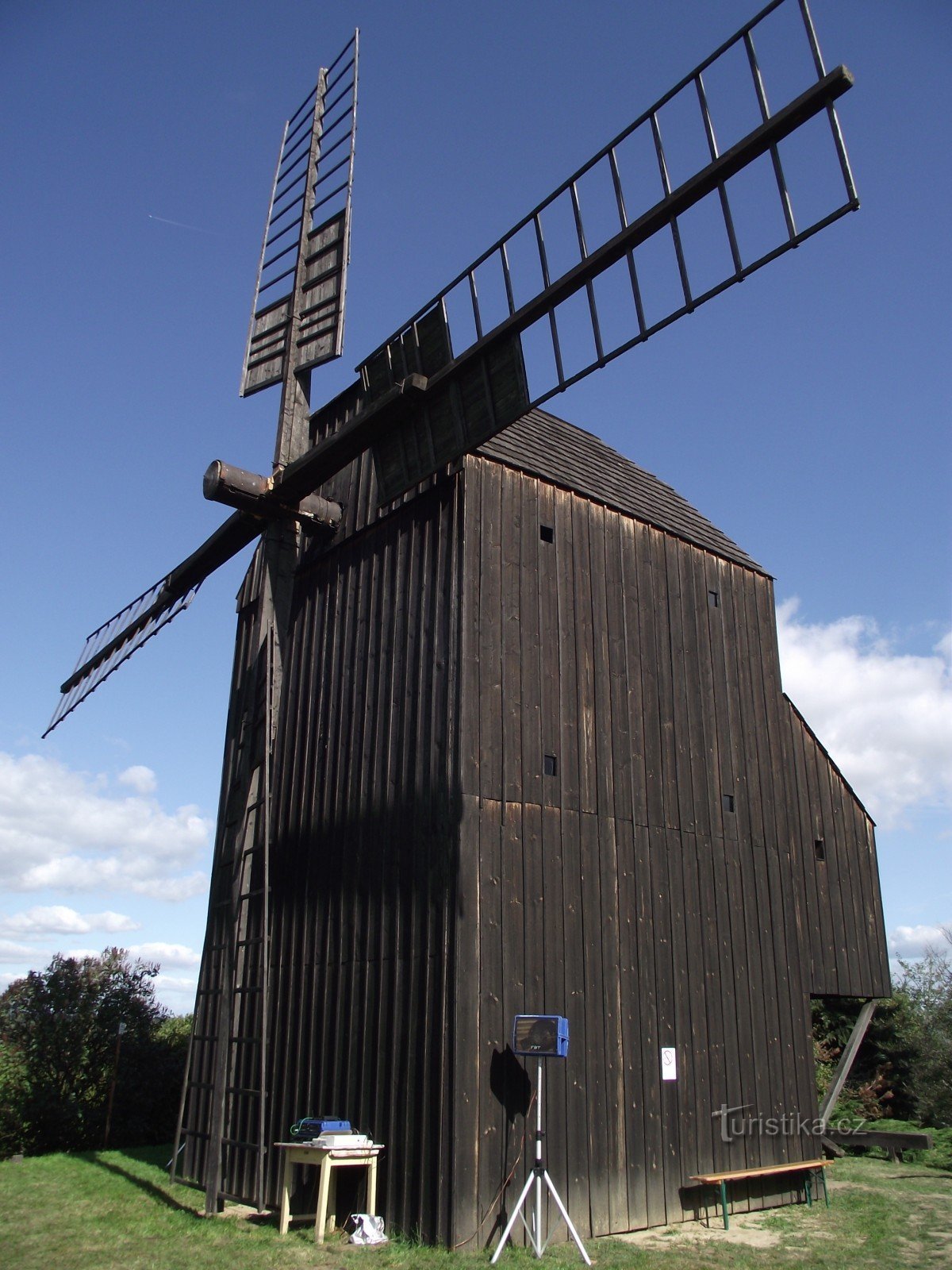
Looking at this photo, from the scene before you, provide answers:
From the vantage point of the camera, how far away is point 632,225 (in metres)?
7.73

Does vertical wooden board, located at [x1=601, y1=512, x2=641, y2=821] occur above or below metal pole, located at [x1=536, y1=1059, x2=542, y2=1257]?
above

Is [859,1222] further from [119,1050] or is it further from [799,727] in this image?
[119,1050]

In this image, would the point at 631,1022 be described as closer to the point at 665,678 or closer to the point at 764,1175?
the point at 764,1175

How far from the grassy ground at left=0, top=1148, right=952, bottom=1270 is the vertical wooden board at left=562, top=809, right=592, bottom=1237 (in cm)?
48

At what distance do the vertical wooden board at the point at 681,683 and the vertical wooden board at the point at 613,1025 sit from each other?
4.94 ft

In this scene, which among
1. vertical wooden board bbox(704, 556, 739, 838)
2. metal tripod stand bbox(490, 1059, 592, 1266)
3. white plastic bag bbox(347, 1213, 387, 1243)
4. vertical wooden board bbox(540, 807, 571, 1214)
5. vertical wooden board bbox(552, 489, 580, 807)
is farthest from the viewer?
vertical wooden board bbox(704, 556, 739, 838)

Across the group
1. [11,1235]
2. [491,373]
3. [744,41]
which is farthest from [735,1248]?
[744,41]

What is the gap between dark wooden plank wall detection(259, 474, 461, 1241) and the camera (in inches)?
352

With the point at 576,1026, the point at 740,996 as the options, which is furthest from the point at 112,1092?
the point at 740,996

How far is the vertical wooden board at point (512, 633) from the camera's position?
10.0 m

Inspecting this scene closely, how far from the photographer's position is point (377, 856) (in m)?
10.3

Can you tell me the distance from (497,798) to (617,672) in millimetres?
2689

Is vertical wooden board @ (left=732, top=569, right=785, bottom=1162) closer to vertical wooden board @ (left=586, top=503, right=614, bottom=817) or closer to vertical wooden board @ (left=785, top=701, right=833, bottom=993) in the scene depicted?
vertical wooden board @ (left=785, top=701, right=833, bottom=993)

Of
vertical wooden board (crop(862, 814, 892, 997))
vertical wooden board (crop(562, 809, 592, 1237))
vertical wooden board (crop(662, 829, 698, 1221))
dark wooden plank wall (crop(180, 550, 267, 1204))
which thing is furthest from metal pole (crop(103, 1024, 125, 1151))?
vertical wooden board (crop(862, 814, 892, 997))
